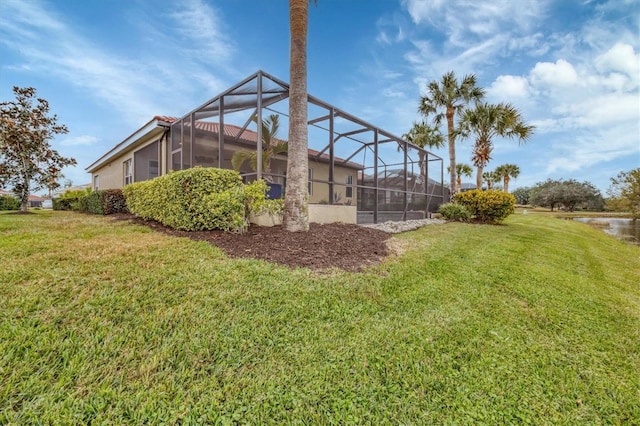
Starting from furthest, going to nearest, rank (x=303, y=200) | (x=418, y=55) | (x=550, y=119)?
(x=550, y=119)
(x=418, y=55)
(x=303, y=200)

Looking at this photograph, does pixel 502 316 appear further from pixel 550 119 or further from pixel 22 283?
pixel 550 119

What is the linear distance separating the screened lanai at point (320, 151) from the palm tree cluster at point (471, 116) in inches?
106

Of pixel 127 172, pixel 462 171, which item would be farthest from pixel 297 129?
pixel 462 171

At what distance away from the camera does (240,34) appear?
8930 millimetres

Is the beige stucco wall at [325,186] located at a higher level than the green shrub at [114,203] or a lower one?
higher

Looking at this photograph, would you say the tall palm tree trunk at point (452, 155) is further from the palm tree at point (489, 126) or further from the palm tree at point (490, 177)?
the palm tree at point (490, 177)

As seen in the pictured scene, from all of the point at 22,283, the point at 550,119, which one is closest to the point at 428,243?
the point at 22,283

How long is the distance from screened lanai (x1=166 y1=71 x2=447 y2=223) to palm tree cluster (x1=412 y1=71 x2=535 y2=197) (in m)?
2.70

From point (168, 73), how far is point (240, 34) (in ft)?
10.7

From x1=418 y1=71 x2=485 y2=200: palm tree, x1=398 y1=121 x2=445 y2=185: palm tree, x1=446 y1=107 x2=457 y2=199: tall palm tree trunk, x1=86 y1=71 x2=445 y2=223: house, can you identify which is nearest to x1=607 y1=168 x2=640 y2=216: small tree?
x1=398 y1=121 x2=445 y2=185: palm tree

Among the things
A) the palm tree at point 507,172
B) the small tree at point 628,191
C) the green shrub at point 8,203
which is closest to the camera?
the green shrub at point 8,203

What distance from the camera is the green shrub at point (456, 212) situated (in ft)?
42.4

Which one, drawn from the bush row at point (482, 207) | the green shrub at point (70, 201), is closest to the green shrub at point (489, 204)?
the bush row at point (482, 207)

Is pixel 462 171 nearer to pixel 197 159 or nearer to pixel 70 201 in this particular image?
pixel 197 159
